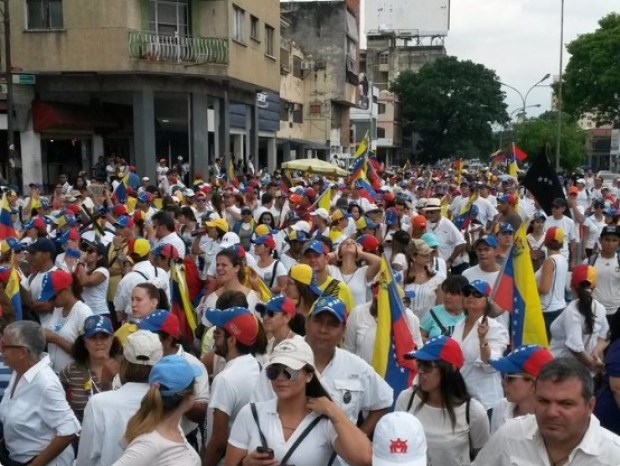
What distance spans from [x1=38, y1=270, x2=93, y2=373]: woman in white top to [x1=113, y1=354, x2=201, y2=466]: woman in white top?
2.00 meters

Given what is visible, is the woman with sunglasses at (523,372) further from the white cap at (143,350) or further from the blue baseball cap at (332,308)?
the white cap at (143,350)

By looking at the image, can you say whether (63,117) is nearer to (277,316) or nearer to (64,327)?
(64,327)

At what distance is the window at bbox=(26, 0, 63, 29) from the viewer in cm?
2356

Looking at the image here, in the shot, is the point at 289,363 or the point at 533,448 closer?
the point at 533,448

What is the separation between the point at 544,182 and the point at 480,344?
5.90 metres

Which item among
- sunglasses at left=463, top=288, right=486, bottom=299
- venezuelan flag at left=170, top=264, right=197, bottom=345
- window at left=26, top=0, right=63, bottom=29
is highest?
window at left=26, top=0, right=63, bottom=29

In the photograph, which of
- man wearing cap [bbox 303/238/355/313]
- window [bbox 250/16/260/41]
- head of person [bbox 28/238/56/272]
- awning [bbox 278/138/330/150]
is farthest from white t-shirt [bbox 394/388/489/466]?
awning [bbox 278/138/330/150]

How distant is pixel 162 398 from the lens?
3244mm

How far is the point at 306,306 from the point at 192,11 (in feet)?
71.6

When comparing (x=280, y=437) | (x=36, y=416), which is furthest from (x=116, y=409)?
(x=280, y=437)

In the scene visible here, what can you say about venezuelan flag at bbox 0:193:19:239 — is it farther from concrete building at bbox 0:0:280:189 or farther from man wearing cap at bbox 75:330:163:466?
concrete building at bbox 0:0:280:189

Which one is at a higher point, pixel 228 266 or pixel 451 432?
pixel 228 266

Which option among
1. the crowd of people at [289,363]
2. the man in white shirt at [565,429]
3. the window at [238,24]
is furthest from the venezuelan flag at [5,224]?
the window at [238,24]

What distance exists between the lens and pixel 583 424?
2826mm
